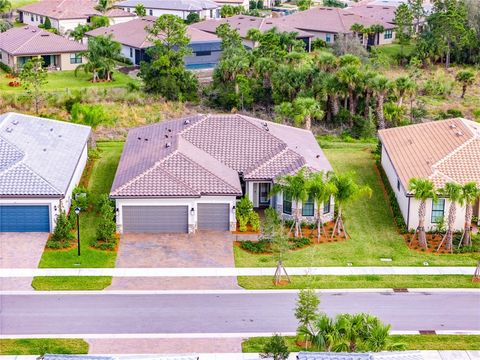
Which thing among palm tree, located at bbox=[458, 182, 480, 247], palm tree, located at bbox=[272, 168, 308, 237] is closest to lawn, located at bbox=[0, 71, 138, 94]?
palm tree, located at bbox=[272, 168, 308, 237]

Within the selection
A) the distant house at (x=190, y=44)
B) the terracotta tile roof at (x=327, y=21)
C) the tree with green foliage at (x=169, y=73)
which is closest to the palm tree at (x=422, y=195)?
the tree with green foliage at (x=169, y=73)

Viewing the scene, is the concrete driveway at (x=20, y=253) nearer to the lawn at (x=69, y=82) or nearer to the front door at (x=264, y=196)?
the front door at (x=264, y=196)

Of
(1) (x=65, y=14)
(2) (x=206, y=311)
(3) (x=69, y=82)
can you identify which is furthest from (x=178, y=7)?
(2) (x=206, y=311)

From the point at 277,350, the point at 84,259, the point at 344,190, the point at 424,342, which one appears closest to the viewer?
the point at 277,350

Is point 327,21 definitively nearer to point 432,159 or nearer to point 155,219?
point 432,159

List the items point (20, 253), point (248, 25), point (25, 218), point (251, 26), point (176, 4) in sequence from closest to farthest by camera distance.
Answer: point (20, 253)
point (25, 218)
point (251, 26)
point (248, 25)
point (176, 4)

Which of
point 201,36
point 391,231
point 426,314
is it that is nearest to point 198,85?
point 201,36
